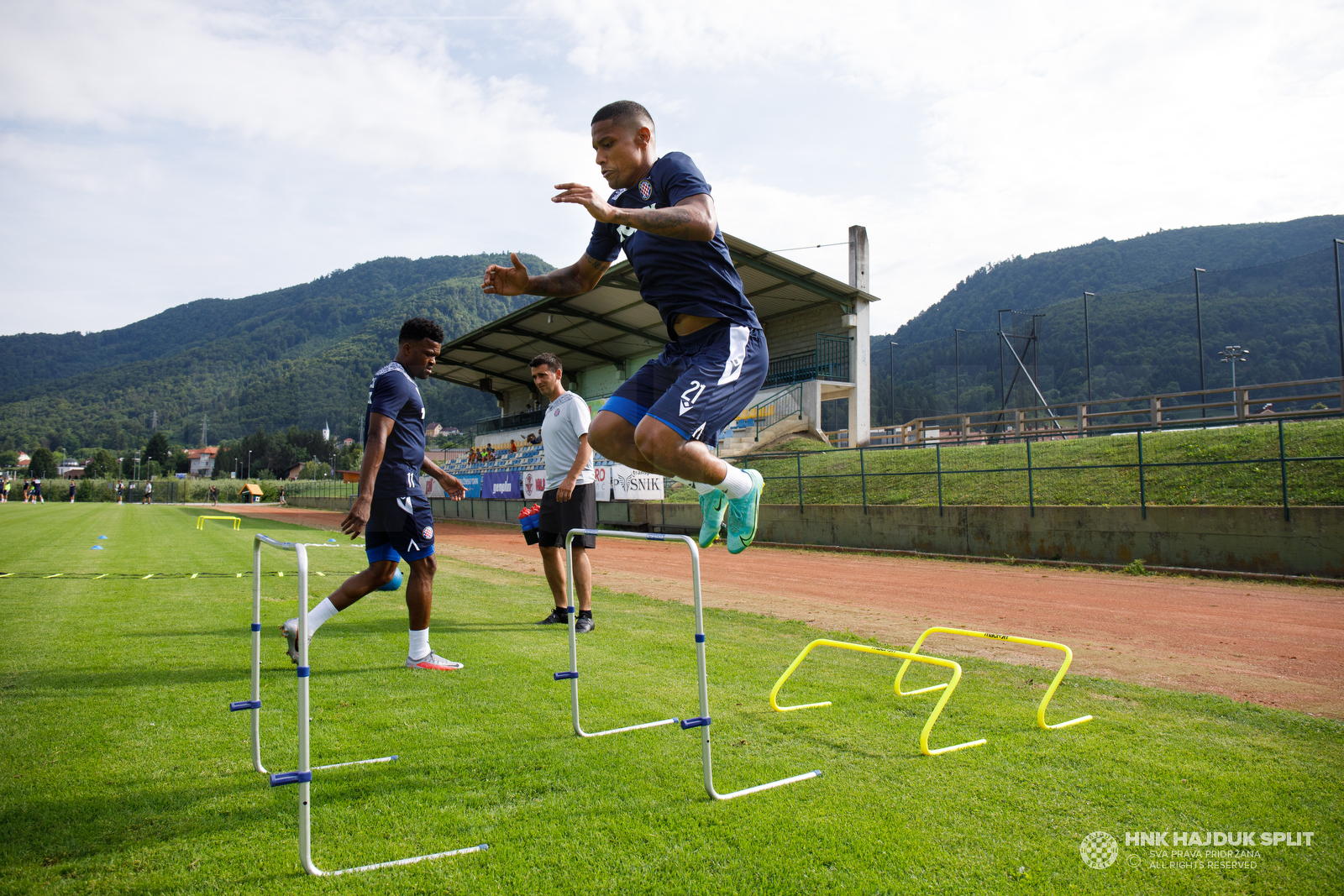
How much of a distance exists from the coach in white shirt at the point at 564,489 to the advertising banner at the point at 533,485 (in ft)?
65.8

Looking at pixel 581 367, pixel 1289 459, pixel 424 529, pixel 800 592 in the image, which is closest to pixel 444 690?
pixel 424 529

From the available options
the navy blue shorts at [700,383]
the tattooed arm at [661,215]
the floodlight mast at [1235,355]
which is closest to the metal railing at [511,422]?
the navy blue shorts at [700,383]

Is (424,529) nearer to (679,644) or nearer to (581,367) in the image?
(679,644)

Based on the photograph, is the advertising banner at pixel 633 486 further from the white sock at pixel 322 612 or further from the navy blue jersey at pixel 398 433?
the white sock at pixel 322 612

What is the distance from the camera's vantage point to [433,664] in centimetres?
494

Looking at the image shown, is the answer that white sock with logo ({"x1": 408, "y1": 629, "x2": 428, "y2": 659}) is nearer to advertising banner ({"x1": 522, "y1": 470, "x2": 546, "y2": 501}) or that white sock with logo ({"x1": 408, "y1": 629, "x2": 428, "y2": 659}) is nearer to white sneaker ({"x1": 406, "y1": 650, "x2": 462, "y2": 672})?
white sneaker ({"x1": 406, "y1": 650, "x2": 462, "y2": 672})

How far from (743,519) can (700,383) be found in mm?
927

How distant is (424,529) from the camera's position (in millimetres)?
4938

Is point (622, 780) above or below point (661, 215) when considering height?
below

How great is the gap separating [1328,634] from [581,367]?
38613 millimetres

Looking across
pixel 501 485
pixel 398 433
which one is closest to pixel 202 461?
pixel 501 485

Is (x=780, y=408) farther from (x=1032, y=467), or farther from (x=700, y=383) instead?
(x=700, y=383)

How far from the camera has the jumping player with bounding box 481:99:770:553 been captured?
312 cm

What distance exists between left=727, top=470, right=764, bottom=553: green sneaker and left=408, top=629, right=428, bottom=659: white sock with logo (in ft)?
8.37
